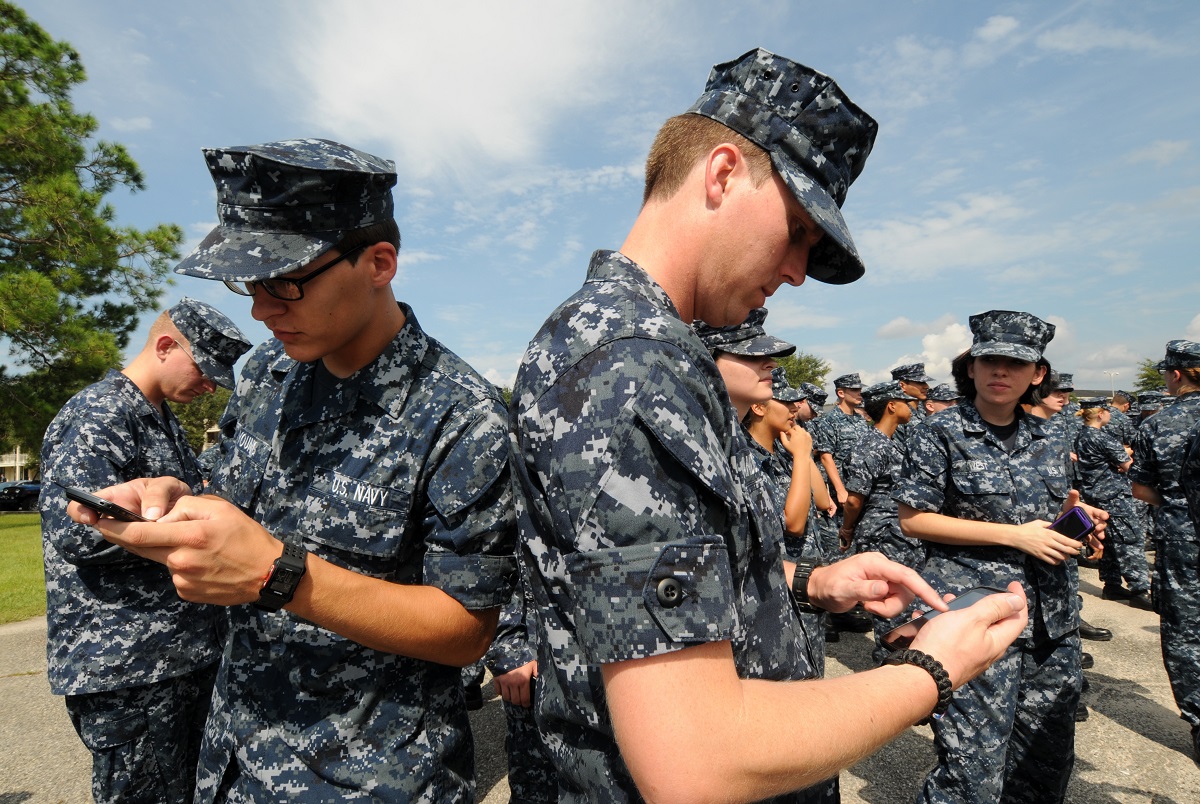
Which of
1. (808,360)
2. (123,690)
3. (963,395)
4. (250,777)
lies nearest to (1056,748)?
(963,395)

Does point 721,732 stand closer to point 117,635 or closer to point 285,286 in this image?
point 285,286

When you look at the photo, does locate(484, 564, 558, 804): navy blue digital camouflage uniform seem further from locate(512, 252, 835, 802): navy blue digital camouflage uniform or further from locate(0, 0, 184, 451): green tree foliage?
locate(0, 0, 184, 451): green tree foliage

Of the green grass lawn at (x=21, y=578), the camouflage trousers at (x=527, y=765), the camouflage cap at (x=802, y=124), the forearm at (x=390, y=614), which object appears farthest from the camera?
the green grass lawn at (x=21, y=578)

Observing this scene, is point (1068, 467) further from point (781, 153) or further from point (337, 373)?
point (337, 373)

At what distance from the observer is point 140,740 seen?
9.30 ft

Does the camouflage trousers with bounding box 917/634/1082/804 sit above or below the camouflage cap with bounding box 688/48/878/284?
below

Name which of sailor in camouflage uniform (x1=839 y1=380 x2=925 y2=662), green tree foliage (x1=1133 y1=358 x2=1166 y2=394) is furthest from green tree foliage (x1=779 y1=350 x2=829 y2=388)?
sailor in camouflage uniform (x1=839 y1=380 x2=925 y2=662)

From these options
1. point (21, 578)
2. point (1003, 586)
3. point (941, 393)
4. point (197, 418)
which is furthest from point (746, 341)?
point (197, 418)

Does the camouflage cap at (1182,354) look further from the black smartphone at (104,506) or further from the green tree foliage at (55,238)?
the green tree foliage at (55,238)

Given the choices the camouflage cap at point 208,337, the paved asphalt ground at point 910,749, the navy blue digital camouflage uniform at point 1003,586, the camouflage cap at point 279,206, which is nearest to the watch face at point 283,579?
the camouflage cap at point 279,206

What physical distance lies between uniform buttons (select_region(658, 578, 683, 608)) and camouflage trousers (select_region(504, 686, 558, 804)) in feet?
8.29

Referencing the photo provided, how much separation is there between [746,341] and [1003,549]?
1711mm

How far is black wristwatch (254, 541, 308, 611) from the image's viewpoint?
1.39 metres

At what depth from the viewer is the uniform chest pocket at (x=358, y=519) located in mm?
1729
